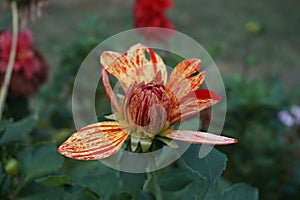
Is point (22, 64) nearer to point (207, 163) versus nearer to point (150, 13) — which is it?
point (150, 13)

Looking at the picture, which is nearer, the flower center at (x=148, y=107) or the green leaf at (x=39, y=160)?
the flower center at (x=148, y=107)

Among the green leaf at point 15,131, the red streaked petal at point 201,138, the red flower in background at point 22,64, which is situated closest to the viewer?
the red streaked petal at point 201,138

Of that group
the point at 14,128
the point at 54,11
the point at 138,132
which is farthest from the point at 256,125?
the point at 54,11

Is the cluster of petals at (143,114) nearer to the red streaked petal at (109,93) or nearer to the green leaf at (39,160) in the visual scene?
the red streaked petal at (109,93)

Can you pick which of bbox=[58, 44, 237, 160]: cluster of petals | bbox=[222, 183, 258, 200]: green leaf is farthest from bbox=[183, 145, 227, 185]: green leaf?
bbox=[222, 183, 258, 200]: green leaf

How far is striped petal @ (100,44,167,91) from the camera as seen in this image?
0.62 meters

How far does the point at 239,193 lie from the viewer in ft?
2.26

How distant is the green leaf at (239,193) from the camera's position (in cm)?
68

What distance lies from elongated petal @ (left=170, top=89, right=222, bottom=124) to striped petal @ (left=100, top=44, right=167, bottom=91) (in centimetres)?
5

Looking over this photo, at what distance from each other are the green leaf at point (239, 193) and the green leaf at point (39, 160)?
0.19m

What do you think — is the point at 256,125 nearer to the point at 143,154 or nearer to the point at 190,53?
the point at 190,53

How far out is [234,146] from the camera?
4.35 ft

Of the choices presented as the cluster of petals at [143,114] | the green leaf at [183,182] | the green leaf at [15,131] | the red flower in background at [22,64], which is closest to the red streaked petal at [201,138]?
the cluster of petals at [143,114]

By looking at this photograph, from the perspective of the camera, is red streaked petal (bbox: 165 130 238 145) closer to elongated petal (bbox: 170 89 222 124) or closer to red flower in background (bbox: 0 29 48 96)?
elongated petal (bbox: 170 89 222 124)
